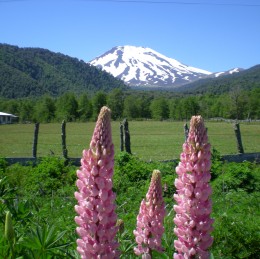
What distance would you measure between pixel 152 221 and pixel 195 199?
0.37m

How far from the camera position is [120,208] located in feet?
24.9

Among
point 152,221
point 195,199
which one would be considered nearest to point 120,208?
point 152,221

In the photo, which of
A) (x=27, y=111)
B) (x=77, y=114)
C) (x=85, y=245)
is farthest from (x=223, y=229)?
(x=27, y=111)

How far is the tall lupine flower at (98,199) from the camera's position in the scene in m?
1.84

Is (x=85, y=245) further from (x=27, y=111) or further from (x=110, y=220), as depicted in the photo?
(x=27, y=111)

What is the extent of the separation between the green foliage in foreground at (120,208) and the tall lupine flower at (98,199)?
0.47 m

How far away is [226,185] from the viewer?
9.89 metres

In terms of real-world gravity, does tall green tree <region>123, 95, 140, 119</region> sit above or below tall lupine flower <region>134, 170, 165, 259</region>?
above

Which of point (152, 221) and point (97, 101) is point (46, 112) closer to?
point (97, 101)

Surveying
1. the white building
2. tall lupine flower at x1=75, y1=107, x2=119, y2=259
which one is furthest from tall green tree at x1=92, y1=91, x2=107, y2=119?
tall lupine flower at x1=75, y1=107, x2=119, y2=259

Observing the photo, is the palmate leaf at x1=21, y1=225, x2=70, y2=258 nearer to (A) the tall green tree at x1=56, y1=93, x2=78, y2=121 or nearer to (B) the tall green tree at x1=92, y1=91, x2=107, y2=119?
(A) the tall green tree at x1=56, y1=93, x2=78, y2=121

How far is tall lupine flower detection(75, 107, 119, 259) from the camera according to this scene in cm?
184

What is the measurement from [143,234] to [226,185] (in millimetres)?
7988

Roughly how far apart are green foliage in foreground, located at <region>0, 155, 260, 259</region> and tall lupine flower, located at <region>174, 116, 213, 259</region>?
0.24 metres
